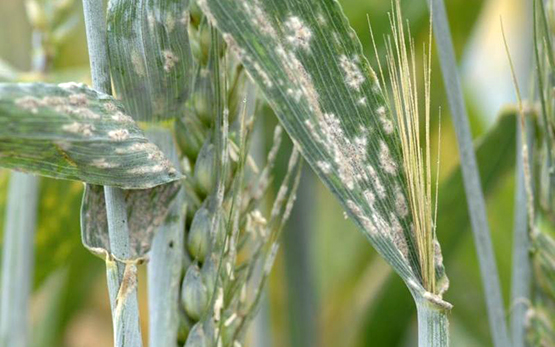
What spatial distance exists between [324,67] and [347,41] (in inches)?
0.5

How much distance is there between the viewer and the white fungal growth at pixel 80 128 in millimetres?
257

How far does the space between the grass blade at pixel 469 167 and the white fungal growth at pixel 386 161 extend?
75 mm

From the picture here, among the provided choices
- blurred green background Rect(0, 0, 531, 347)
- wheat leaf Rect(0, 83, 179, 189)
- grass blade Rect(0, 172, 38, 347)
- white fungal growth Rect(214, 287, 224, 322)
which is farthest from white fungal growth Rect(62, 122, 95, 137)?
blurred green background Rect(0, 0, 531, 347)

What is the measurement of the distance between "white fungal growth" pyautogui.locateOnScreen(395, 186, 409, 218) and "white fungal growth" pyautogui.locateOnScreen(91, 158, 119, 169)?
11 centimetres

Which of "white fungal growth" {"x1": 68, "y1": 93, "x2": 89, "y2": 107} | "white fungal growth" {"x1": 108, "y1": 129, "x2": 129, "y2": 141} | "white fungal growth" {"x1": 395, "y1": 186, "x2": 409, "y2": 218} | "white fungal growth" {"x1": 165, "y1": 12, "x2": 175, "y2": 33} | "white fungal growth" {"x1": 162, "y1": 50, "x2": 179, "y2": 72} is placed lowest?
"white fungal growth" {"x1": 395, "y1": 186, "x2": 409, "y2": 218}

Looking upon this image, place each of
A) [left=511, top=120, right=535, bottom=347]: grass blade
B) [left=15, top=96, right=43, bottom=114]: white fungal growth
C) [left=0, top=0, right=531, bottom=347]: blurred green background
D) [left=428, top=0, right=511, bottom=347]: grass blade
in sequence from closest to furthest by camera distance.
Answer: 1. [left=15, top=96, right=43, bottom=114]: white fungal growth
2. [left=428, top=0, right=511, bottom=347]: grass blade
3. [left=511, top=120, right=535, bottom=347]: grass blade
4. [left=0, top=0, right=531, bottom=347]: blurred green background

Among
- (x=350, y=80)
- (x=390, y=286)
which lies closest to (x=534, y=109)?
(x=350, y=80)

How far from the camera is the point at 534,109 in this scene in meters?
0.46

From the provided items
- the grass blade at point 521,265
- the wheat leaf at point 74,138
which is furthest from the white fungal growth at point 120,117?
the grass blade at point 521,265

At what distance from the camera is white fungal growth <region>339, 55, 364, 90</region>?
0.29 m

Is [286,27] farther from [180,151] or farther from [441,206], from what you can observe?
[441,206]

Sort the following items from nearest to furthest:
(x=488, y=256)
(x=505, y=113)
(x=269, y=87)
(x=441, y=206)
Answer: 1. (x=269, y=87)
2. (x=488, y=256)
3. (x=505, y=113)
4. (x=441, y=206)

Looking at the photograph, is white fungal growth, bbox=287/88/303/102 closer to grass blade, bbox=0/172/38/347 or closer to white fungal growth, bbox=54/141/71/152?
white fungal growth, bbox=54/141/71/152

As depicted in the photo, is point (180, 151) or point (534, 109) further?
point (534, 109)
